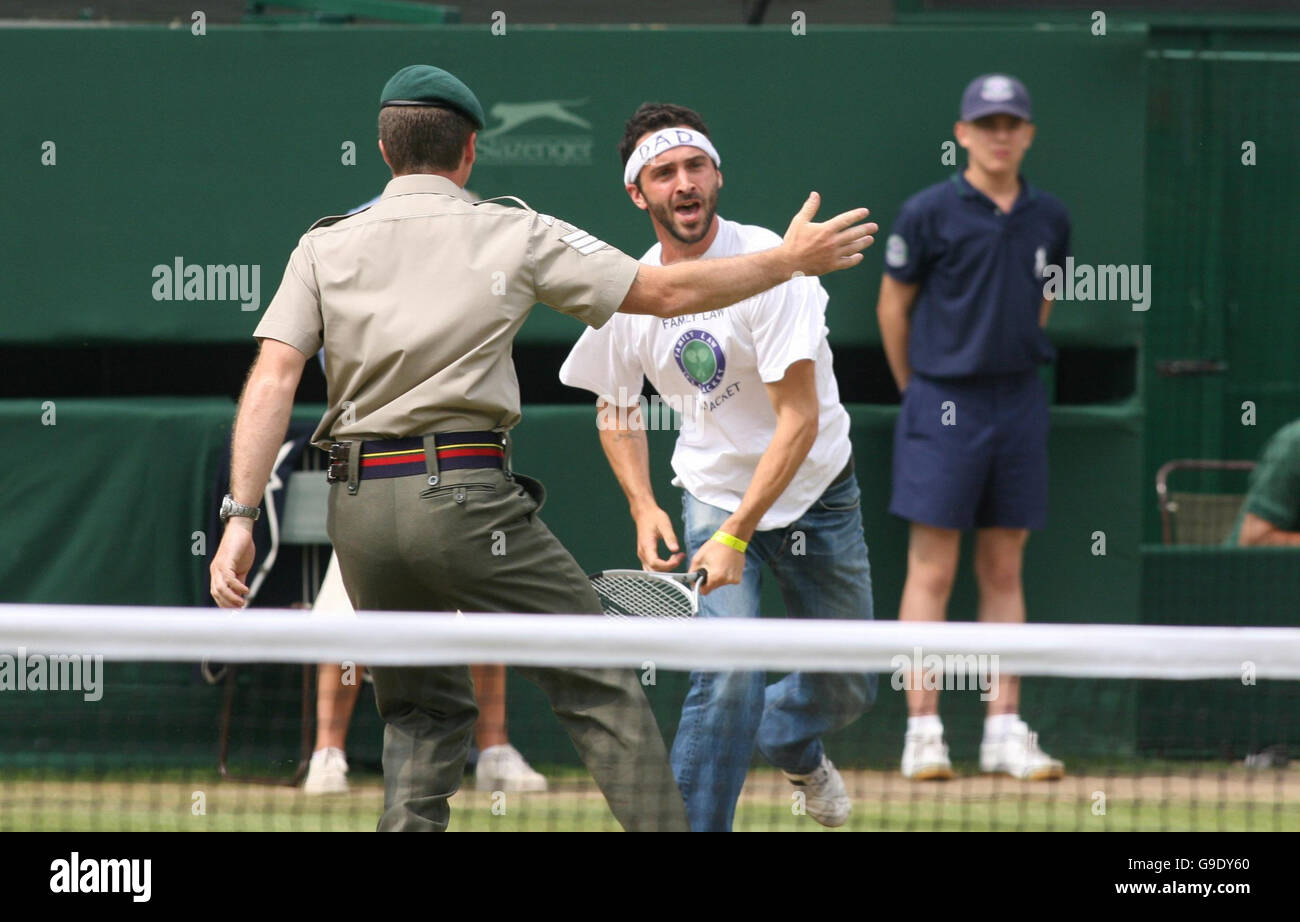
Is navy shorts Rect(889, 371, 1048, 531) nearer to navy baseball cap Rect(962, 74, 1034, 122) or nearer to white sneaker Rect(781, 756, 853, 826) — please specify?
navy baseball cap Rect(962, 74, 1034, 122)

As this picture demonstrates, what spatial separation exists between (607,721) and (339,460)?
2.64 ft

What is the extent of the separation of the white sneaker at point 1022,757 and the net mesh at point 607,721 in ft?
0.14

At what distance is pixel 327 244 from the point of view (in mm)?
3842

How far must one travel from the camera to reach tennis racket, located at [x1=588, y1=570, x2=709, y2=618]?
162 inches

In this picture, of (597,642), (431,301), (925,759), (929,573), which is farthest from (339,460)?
(929,573)

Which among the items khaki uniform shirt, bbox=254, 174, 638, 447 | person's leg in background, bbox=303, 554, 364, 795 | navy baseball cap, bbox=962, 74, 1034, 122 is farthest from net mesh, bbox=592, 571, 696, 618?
navy baseball cap, bbox=962, 74, 1034, 122

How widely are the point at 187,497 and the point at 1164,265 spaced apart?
388cm

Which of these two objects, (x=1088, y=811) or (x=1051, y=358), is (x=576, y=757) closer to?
(x=1088, y=811)

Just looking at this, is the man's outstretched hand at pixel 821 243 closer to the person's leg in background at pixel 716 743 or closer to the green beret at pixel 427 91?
the green beret at pixel 427 91

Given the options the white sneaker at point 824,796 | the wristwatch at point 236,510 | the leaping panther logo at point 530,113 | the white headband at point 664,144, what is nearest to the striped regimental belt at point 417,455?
the wristwatch at point 236,510

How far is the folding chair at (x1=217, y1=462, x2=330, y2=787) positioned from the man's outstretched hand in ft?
8.38

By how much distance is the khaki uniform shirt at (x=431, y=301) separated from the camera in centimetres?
374

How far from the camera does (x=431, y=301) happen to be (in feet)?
12.3
